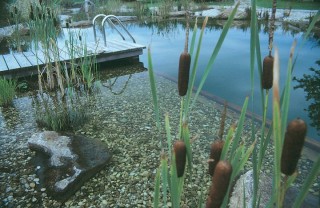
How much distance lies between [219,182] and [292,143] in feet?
0.43

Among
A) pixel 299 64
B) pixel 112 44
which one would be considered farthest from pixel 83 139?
pixel 299 64

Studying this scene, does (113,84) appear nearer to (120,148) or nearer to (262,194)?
(120,148)

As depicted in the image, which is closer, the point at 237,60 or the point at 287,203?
the point at 287,203

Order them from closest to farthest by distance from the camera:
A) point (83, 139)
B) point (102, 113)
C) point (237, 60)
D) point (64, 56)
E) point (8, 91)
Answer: point (83, 139), point (102, 113), point (8, 91), point (64, 56), point (237, 60)

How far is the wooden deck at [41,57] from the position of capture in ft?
16.5

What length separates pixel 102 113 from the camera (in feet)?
12.8

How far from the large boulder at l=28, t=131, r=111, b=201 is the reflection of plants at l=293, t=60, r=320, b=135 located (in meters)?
2.62

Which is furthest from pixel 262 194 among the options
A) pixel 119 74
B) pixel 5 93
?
pixel 119 74

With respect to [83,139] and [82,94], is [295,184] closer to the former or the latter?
[83,139]

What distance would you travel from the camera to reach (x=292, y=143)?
19.0 inches

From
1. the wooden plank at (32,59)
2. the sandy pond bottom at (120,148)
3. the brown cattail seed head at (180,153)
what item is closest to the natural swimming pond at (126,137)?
the sandy pond bottom at (120,148)

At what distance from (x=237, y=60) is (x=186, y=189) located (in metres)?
4.35

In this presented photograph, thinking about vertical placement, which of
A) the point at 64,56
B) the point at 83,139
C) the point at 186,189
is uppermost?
the point at 64,56

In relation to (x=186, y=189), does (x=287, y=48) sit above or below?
→ above
